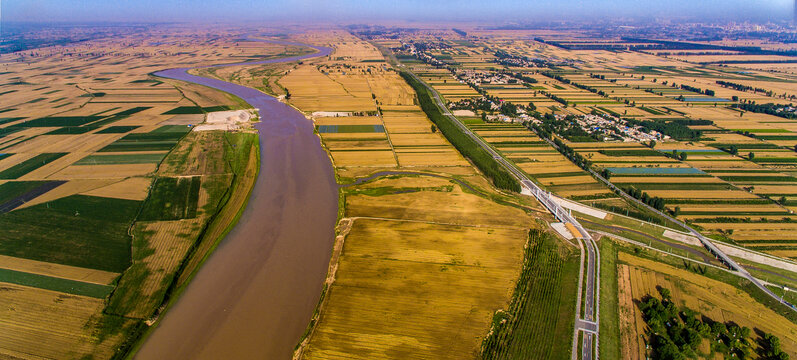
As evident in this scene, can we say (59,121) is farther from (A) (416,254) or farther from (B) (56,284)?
(A) (416,254)

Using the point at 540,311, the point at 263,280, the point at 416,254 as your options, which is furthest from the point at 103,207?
the point at 540,311

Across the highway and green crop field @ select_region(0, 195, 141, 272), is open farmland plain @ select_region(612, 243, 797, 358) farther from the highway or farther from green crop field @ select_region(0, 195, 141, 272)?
green crop field @ select_region(0, 195, 141, 272)

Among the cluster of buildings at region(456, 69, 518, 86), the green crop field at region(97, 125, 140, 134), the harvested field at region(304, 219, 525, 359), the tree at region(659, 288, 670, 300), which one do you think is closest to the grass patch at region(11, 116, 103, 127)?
the green crop field at region(97, 125, 140, 134)

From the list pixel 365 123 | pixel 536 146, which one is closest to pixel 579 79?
pixel 536 146

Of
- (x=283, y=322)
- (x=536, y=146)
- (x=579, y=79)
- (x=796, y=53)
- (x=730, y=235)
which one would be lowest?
(x=283, y=322)

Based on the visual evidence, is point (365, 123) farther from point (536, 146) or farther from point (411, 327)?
point (411, 327)

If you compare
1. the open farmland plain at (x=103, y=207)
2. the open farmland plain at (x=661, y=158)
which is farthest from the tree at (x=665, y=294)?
the open farmland plain at (x=103, y=207)
